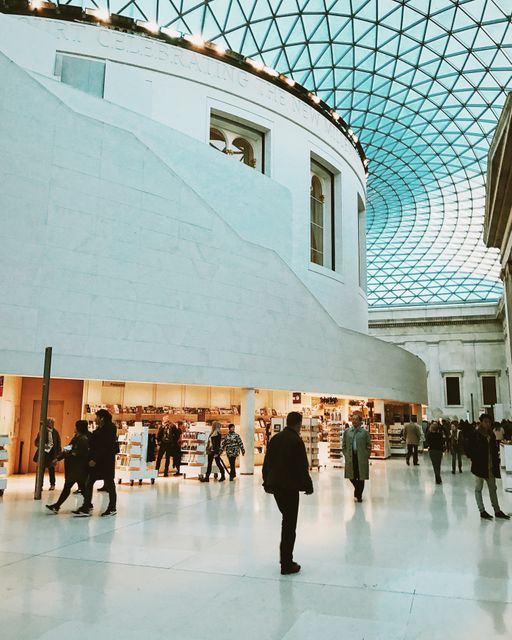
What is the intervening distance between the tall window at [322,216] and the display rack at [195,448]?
1791 cm

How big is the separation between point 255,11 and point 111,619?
36295mm

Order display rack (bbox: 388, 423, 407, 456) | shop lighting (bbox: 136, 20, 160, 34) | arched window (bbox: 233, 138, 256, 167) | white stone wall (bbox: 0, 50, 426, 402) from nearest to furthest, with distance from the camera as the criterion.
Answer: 1. white stone wall (bbox: 0, 50, 426, 402)
2. shop lighting (bbox: 136, 20, 160, 34)
3. arched window (bbox: 233, 138, 256, 167)
4. display rack (bbox: 388, 423, 407, 456)

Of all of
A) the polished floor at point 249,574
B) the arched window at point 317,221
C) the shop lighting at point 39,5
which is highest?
the shop lighting at point 39,5

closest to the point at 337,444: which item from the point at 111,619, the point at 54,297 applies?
the point at 54,297

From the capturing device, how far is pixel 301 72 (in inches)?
1511

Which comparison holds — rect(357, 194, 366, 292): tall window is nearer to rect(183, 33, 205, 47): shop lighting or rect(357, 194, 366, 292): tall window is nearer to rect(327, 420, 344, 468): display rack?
rect(327, 420, 344, 468): display rack

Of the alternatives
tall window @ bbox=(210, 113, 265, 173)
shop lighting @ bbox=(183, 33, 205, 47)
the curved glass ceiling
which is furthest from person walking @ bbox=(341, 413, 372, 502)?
the curved glass ceiling

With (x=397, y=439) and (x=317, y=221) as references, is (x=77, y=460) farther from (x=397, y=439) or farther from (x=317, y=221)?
(x=317, y=221)

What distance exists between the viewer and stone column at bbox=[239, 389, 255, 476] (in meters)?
20.3

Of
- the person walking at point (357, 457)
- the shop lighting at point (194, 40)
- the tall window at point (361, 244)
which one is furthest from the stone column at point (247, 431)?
the tall window at point (361, 244)

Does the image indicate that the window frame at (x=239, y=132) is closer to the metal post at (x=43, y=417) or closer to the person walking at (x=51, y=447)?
the person walking at (x=51, y=447)

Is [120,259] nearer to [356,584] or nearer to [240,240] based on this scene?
[240,240]

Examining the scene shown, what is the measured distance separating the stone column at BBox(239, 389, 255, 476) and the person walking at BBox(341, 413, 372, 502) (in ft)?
23.6

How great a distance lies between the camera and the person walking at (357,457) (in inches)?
533
